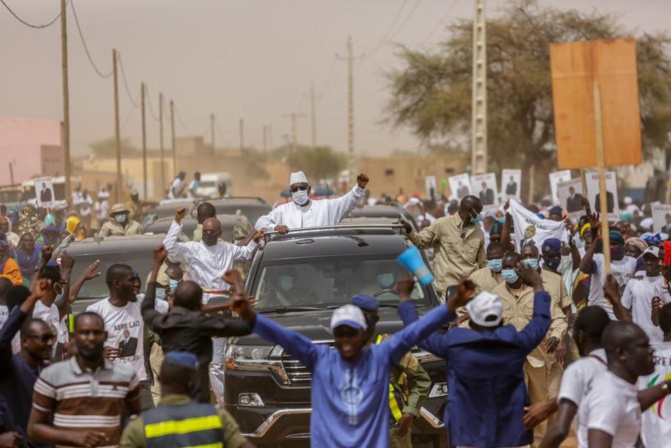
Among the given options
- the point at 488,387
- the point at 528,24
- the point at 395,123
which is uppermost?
the point at 528,24

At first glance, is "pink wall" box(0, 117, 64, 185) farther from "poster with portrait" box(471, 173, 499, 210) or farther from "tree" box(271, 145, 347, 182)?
"tree" box(271, 145, 347, 182)

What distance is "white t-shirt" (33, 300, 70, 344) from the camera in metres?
9.31

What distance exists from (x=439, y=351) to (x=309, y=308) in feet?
10.6

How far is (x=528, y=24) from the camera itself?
56625mm

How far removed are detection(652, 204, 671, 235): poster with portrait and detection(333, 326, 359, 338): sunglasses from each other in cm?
1386

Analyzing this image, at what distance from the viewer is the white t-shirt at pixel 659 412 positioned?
854 cm

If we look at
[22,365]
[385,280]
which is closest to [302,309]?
[385,280]

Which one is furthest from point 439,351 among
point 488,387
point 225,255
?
point 225,255

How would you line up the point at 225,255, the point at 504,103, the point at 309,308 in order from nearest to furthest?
the point at 309,308 < the point at 225,255 < the point at 504,103

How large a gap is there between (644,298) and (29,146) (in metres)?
58.6

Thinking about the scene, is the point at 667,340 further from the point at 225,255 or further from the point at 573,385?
the point at 225,255

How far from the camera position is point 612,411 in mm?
6168

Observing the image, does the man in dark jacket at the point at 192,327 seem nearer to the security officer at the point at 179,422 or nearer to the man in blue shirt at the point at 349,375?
the man in blue shirt at the point at 349,375

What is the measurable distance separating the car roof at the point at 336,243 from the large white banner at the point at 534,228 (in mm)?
4152
